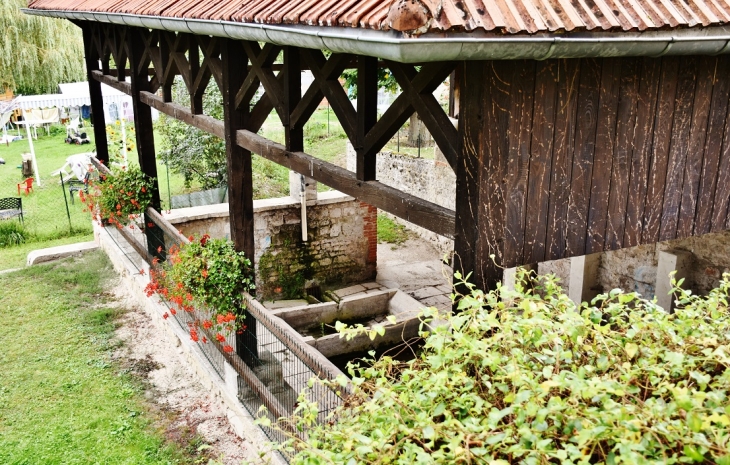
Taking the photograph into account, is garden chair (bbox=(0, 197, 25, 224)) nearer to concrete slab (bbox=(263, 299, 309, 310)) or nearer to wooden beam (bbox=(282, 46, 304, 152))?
concrete slab (bbox=(263, 299, 309, 310))

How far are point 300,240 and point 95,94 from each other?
157 inches

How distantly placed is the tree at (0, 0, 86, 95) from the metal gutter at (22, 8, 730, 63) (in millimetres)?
20627

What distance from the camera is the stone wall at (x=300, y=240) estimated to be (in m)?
9.93

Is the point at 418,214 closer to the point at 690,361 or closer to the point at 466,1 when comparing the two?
the point at 466,1

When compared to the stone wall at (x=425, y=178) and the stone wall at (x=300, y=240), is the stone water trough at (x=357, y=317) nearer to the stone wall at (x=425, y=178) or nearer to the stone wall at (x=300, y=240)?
the stone wall at (x=300, y=240)

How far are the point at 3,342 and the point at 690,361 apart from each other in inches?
311

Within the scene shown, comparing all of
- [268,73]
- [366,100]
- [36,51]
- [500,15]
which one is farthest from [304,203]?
[36,51]

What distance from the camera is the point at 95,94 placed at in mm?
10031

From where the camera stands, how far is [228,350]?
5.70 m

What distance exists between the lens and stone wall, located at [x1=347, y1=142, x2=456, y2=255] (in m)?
12.4

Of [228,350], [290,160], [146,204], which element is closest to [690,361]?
[290,160]

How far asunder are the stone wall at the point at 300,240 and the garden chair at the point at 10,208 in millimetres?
5667

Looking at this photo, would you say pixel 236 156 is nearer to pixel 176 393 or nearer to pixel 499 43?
pixel 176 393

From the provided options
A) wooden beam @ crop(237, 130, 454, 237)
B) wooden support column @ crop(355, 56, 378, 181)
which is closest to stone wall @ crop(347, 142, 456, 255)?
wooden beam @ crop(237, 130, 454, 237)
